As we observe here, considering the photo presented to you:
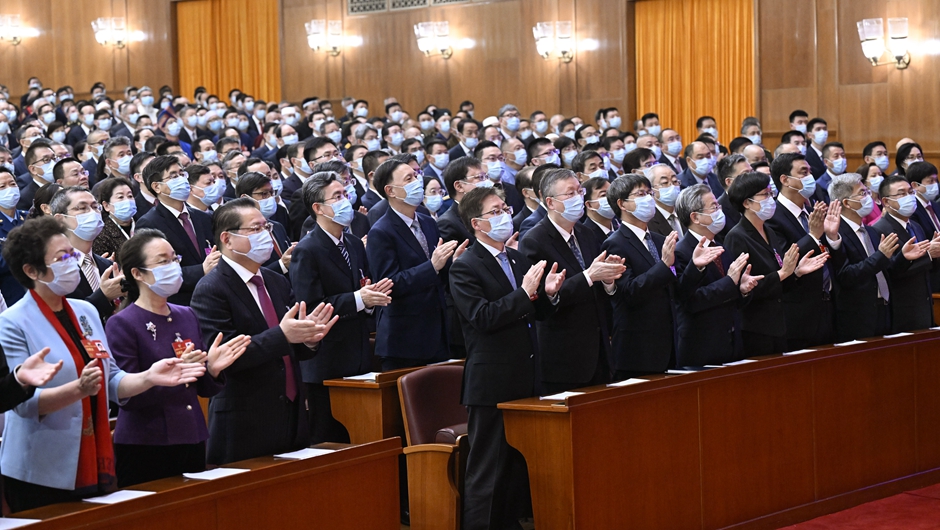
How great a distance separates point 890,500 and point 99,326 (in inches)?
134

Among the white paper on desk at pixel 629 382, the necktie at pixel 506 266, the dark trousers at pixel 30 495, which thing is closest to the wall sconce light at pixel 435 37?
the necktie at pixel 506 266


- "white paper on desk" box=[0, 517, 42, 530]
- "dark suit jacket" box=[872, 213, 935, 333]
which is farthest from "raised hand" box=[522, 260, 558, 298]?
"dark suit jacket" box=[872, 213, 935, 333]

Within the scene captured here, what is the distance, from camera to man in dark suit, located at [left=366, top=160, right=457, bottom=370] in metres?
5.05

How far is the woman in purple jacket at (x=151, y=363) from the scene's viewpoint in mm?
3332

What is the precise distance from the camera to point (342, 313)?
15.0ft

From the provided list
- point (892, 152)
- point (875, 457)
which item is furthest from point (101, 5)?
point (875, 457)

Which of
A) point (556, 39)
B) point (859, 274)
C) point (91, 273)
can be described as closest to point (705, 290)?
point (859, 274)

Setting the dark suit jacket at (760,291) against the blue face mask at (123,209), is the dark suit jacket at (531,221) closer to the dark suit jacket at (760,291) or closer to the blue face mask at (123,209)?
the dark suit jacket at (760,291)

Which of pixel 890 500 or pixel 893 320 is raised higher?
pixel 893 320

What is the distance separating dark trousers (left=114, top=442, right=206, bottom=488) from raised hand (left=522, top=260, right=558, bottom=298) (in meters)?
1.29

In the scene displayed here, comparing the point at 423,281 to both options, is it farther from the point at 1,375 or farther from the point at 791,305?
the point at 1,375

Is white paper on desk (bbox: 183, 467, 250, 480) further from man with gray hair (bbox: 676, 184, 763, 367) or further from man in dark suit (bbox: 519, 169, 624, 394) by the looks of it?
man with gray hair (bbox: 676, 184, 763, 367)

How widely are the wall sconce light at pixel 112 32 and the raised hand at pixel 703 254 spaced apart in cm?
1516

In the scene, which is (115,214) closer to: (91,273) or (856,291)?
(91,273)
